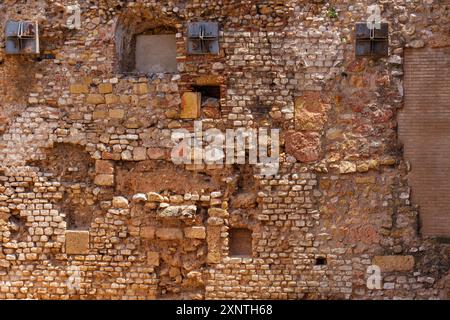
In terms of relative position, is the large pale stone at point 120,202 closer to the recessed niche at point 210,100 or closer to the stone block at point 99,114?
the stone block at point 99,114

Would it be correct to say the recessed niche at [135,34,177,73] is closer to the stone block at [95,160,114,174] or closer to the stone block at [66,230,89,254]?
the stone block at [95,160,114,174]

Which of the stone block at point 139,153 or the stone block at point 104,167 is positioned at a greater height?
the stone block at point 139,153

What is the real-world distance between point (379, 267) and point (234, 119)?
245cm

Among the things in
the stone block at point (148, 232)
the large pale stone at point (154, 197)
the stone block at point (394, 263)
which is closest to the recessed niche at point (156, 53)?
the large pale stone at point (154, 197)

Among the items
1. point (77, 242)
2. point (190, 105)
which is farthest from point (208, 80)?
point (77, 242)

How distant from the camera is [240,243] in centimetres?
823

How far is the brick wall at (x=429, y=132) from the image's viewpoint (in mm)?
7887

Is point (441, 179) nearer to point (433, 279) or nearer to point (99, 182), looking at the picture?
point (433, 279)

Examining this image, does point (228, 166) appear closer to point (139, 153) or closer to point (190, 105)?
point (190, 105)

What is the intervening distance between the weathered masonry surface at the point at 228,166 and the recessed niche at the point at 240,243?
3cm

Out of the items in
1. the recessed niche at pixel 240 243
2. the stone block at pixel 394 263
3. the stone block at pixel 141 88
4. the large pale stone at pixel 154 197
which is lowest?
the stone block at pixel 394 263

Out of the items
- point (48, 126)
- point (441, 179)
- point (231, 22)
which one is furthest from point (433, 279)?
point (48, 126)

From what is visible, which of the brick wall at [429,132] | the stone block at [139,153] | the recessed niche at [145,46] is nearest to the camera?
the brick wall at [429,132]

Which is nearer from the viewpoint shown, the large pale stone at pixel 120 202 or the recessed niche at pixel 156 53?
the large pale stone at pixel 120 202
